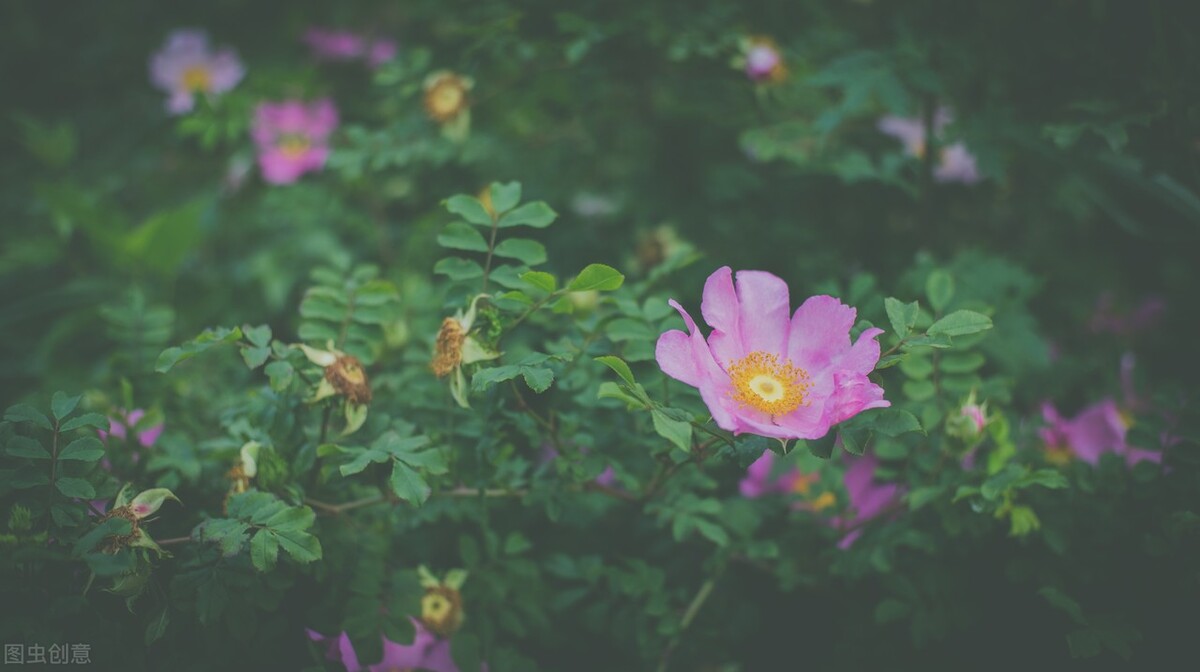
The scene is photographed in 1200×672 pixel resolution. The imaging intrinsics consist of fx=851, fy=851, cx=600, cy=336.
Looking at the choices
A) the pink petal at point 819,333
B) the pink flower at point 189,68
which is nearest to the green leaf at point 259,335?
the pink petal at point 819,333

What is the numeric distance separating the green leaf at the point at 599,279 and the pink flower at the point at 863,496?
0.47 meters

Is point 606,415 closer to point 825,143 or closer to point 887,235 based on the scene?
point 825,143

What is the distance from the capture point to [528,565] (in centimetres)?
102

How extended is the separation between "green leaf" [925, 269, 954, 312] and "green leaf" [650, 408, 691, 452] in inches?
17.8

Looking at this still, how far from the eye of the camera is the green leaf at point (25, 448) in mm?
770

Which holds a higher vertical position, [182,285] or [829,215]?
[829,215]

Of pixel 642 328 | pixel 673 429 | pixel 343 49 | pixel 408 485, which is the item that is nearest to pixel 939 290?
pixel 642 328

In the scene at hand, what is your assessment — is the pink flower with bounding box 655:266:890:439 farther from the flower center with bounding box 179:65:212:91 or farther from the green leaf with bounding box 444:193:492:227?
the flower center with bounding box 179:65:212:91

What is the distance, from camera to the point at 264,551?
781 mm

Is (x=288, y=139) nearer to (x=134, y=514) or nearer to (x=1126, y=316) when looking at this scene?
(x=134, y=514)

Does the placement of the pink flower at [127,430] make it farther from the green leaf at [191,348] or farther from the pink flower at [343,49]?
the pink flower at [343,49]

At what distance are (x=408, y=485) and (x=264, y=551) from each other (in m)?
0.14

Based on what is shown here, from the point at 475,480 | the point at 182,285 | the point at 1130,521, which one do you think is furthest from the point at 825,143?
the point at 182,285

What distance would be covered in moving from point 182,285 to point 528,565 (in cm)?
131
